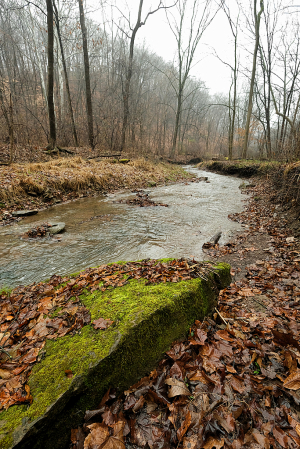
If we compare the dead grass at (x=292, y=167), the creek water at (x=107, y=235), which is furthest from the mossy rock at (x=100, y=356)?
the dead grass at (x=292, y=167)

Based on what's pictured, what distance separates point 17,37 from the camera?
20.8 meters

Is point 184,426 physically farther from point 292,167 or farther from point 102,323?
point 292,167

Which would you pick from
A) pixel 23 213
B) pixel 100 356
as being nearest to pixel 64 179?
pixel 23 213

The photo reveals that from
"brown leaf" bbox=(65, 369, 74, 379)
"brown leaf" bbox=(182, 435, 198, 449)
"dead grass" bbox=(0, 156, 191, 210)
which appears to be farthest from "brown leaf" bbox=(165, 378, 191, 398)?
"dead grass" bbox=(0, 156, 191, 210)

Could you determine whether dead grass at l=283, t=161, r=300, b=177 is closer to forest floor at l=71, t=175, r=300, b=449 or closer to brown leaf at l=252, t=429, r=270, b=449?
forest floor at l=71, t=175, r=300, b=449

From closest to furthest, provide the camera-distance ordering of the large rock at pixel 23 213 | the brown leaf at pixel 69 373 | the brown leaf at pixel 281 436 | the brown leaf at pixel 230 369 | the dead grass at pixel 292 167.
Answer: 1. the brown leaf at pixel 281 436
2. the brown leaf at pixel 69 373
3. the brown leaf at pixel 230 369
4. the dead grass at pixel 292 167
5. the large rock at pixel 23 213

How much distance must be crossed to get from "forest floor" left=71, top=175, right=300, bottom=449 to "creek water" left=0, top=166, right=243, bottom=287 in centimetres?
244

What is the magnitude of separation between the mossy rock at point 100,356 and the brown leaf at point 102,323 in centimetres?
4

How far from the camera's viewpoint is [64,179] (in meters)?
9.58

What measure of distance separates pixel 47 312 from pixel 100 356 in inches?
39.2

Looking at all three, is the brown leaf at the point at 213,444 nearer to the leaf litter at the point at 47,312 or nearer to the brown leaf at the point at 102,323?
the leaf litter at the point at 47,312

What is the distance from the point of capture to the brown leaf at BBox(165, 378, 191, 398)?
163 cm

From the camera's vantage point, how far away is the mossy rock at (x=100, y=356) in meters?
1.32

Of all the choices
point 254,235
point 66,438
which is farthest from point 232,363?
point 254,235
